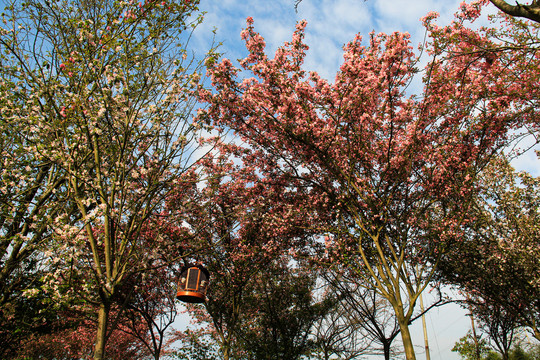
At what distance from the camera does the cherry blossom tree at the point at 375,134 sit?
29.5 feet

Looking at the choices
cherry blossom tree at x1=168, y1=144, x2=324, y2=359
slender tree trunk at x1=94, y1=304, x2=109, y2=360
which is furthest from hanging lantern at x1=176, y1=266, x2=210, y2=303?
slender tree trunk at x1=94, y1=304, x2=109, y2=360

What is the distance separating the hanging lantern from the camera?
Answer: 7918 millimetres

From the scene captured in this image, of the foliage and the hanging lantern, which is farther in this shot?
the foliage

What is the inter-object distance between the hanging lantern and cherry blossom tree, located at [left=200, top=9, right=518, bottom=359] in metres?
3.87

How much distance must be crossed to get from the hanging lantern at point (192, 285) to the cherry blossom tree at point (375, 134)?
387cm

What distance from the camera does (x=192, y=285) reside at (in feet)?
26.2

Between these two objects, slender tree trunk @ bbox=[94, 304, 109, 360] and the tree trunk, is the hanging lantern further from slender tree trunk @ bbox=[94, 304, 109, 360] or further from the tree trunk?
the tree trunk

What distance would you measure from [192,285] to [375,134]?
284 inches

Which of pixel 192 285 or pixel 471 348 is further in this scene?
pixel 471 348

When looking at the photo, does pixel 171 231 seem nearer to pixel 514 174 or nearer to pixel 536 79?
pixel 536 79

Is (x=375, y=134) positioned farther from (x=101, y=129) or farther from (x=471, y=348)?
(x=471, y=348)

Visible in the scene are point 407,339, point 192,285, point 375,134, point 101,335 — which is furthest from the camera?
point 375,134

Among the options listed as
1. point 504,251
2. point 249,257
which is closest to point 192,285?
point 249,257

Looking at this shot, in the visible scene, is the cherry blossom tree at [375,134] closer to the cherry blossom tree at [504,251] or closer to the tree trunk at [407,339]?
the tree trunk at [407,339]
